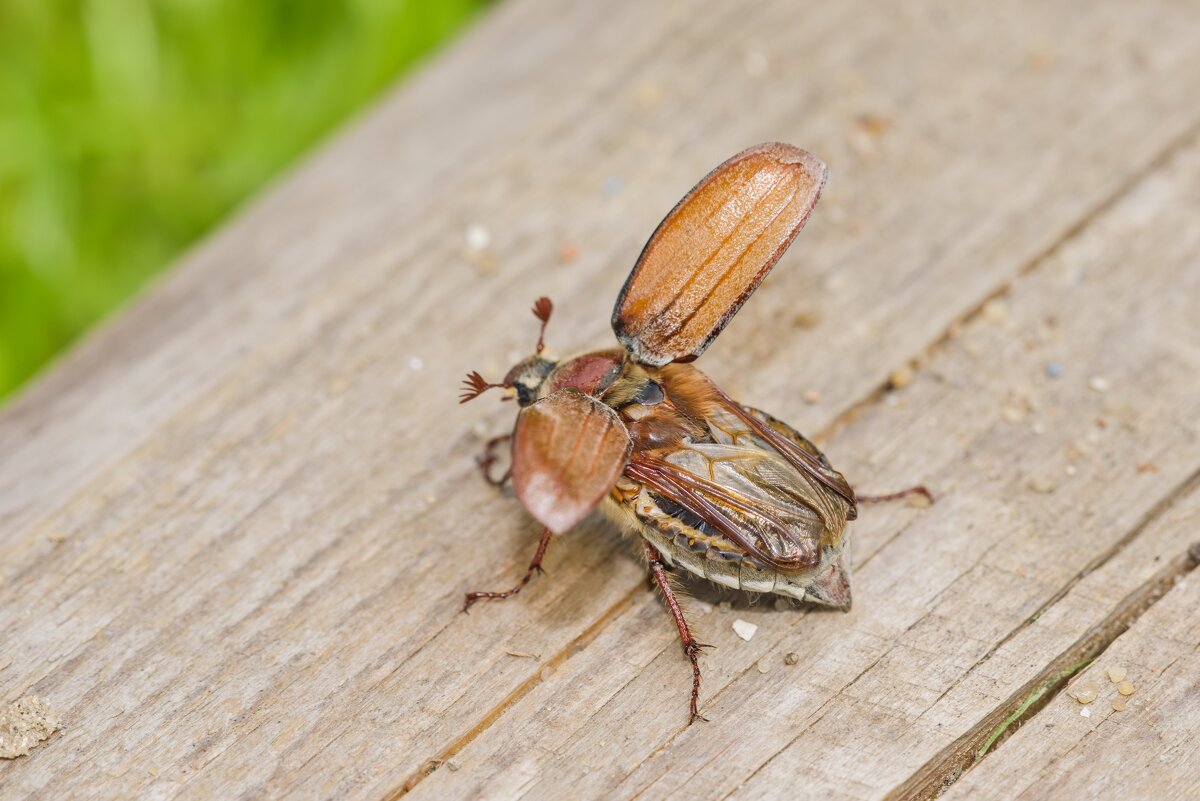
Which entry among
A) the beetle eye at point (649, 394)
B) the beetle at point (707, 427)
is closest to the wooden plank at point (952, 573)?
the beetle at point (707, 427)

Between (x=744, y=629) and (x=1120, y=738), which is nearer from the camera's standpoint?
(x=1120, y=738)

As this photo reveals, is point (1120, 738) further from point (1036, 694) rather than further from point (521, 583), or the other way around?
point (521, 583)

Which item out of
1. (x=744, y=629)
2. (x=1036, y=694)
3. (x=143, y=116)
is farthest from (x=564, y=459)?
(x=143, y=116)

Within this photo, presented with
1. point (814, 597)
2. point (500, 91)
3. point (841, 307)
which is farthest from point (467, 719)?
point (500, 91)

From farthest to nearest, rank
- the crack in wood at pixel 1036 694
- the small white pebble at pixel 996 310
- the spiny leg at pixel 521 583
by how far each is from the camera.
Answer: the small white pebble at pixel 996 310 → the spiny leg at pixel 521 583 → the crack in wood at pixel 1036 694

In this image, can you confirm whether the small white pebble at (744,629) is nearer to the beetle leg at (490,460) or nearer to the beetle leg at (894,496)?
the beetle leg at (894,496)

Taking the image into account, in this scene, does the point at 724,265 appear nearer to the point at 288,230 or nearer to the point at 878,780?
the point at 878,780
